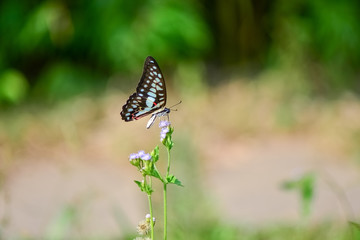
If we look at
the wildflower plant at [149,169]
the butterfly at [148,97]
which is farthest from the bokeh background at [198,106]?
the wildflower plant at [149,169]

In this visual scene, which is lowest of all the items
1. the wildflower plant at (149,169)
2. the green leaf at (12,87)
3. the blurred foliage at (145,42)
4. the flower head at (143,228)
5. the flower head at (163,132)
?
the flower head at (143,228)

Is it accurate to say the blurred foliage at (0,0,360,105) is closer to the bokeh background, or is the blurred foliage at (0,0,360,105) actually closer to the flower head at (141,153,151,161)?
the bokeh background

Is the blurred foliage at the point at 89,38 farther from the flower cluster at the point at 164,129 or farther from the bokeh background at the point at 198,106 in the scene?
the flower cluster at the point at 164,129

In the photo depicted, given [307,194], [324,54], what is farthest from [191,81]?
[307,194]

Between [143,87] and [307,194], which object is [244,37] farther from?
[143,87]

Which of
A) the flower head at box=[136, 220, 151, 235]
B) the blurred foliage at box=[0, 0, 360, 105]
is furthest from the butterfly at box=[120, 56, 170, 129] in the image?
the blurred foliage at box=[0, 0, 360, 105]

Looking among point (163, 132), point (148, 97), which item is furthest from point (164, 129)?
point (148, 97)
